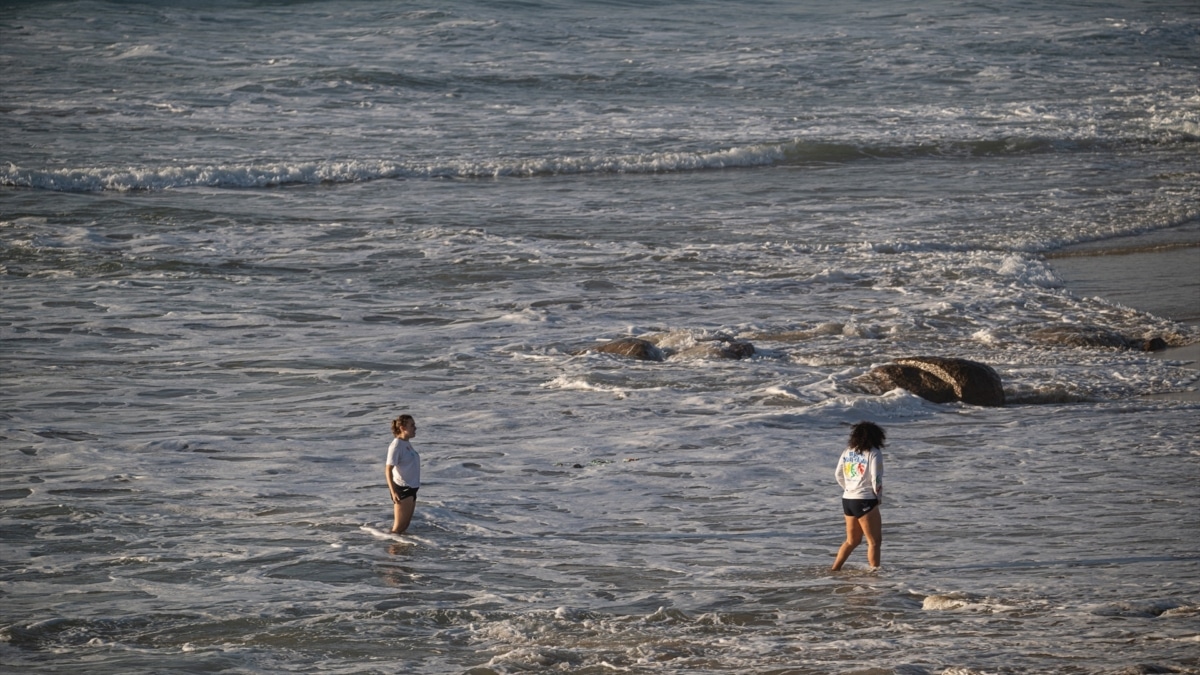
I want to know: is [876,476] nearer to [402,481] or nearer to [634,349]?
[402,481]

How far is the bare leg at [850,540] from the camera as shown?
782 centimetres

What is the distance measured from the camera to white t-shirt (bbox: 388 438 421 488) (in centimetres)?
865

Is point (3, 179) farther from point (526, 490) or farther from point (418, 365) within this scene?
point (526, 490)

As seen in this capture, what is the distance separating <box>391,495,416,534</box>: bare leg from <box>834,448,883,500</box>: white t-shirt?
8.90 feet

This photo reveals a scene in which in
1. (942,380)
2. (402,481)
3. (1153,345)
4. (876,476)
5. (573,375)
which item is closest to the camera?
(876,476)

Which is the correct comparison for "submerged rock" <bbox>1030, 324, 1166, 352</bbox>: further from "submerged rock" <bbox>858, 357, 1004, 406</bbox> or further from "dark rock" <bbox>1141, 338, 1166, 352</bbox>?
"submerged rock" <bbox>858, 357, 1004, 406</bbox>

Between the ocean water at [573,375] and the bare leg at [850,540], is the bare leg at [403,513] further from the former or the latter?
the bare leg at [850,540]

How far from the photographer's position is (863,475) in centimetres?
784

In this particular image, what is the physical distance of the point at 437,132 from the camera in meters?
27.9

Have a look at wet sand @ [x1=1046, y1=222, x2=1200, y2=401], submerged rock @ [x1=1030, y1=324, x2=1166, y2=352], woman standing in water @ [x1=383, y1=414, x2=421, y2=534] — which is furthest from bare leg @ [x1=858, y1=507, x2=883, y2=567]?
submerged rock @ [x1=1030, y1=324, x2=1166, y2=352]

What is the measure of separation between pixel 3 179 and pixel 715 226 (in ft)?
40.5

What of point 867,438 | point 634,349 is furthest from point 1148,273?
point 867,438

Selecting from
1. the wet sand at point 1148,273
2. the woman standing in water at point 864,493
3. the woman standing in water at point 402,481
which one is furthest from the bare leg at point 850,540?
the wet sand at point 1148,273

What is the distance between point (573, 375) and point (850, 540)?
498 centimetres
